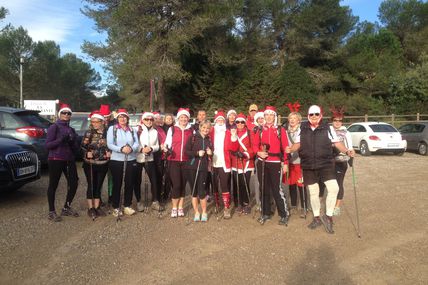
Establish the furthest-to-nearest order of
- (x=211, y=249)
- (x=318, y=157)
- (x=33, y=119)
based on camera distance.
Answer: (x=33, y=119) < (x=318, y=157) < (x=211, y=249)

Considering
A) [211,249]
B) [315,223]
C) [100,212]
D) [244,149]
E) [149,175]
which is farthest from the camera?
[149,175]

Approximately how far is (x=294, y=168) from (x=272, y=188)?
0.82 m

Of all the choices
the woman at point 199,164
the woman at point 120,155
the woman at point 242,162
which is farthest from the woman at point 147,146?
the woman at point 242,162

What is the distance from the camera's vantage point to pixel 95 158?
6.50 metres

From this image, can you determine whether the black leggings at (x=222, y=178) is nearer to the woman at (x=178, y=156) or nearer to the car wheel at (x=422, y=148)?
the woman at (x=178, y=156)

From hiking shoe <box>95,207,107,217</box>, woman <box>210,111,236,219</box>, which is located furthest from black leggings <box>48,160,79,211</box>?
woman <box>210,111,236,219</box>

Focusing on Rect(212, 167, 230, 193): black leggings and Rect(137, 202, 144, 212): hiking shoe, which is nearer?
Rect(212, 167, 230, 193): black leggings

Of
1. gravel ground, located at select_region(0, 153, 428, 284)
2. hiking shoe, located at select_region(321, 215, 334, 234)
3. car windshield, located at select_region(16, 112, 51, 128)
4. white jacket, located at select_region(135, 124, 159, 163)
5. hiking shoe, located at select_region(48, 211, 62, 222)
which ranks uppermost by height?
car windshield, located at select_region(16, 112, 51, 128)

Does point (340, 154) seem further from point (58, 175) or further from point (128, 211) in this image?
point (58, 175)

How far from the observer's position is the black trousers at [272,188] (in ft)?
20.7

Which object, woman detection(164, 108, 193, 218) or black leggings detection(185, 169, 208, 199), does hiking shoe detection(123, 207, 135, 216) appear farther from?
black leggings detection(185, 169, 208, 199)

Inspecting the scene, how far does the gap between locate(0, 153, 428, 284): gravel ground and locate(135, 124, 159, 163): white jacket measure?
3.36 feet

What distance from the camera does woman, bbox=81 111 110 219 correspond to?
650cm

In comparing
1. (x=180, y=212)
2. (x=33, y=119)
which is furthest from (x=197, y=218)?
(x=33, y=119)
